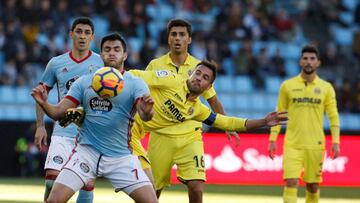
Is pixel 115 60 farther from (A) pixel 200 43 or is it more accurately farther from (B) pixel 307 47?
(A) pixel 200 43

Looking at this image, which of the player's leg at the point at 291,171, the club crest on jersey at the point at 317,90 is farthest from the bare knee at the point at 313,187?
the club crest on jersey at the point at 317,90

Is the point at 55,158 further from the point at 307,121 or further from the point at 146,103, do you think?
the point at 307,121

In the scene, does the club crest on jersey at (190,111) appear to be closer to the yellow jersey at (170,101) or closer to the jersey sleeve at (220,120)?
the yellow jersey at (170,101)

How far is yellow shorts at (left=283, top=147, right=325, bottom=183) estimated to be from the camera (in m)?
14.5

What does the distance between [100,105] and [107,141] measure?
0.35 metres

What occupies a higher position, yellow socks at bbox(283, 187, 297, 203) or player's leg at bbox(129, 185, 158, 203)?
player's leg at bbox(129, 185, 158, 203)

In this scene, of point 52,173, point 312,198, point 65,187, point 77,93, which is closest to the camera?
point 65,187

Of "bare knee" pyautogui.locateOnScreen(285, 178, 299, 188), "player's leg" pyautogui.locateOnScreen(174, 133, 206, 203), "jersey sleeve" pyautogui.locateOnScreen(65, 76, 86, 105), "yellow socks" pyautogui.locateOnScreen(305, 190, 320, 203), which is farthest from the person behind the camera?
"yellow socks" pyautogui.locateOnScreen(305, 190, 320, 203)

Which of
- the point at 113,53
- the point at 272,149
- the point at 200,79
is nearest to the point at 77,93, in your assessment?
the point at 113,53

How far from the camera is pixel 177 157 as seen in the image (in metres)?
11.4

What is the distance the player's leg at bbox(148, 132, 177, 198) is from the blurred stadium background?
974cm

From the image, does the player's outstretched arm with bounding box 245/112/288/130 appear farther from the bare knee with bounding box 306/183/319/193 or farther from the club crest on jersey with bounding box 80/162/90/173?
the bare knee with bounding box 306/183/319/193

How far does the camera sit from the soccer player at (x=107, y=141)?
9211mm

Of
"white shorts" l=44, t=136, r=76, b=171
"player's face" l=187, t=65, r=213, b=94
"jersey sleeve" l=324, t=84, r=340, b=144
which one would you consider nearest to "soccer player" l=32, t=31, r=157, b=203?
"player's face" l=187, t=65, r=213, b=94
